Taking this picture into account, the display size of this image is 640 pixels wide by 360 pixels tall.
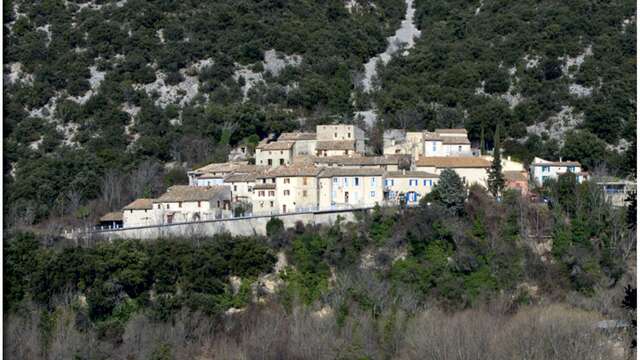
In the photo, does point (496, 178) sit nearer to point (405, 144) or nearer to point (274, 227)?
point (405, 144)

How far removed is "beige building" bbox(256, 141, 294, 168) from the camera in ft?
201

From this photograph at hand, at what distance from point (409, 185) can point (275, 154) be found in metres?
8.57

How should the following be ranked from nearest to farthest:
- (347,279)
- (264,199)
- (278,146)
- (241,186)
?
(347,279) → (264,199) → (241,186) → (278,146)

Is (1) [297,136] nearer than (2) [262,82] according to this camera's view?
Yes

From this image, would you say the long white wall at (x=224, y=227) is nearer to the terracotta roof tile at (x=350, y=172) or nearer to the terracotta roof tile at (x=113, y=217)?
the terracotta roof tile at (x=350, y=172)

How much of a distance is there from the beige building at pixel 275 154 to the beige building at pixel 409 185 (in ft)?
22.6

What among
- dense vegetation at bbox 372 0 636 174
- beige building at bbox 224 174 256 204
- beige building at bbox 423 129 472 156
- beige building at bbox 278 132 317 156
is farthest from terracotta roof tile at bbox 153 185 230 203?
dense vegetation at bbox 372 0 636 174

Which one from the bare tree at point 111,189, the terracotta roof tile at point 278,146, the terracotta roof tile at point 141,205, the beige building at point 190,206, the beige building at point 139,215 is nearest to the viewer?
the beige building at point 190,206

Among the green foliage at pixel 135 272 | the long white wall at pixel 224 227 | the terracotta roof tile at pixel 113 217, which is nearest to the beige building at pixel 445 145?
the long white wall at pixel 224 227

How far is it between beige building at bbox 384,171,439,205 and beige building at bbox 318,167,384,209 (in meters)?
1.06

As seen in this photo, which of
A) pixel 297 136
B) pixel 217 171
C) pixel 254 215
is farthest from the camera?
pixel 297 136

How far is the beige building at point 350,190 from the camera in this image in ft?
179

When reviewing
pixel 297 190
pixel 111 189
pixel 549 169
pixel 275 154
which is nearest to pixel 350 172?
pixel 297 190

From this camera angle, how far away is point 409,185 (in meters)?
55.8
